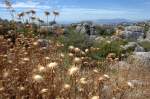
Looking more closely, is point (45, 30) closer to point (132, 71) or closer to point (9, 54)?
point (9, 54)

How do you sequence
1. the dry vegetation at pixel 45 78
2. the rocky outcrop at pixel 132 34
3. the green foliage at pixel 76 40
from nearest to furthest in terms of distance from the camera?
the dry vegetation at pixel 45 78
the green foliage at pixel 76 40
the rocky outcrop at pixel 132 34

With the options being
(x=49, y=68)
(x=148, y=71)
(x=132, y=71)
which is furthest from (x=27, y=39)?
(x=148, y=71)

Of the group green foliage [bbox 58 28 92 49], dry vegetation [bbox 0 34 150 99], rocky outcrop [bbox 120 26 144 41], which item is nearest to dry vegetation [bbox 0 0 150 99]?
dry vegetation [bbox 0 34 150 99]

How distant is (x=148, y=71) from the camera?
10.5m

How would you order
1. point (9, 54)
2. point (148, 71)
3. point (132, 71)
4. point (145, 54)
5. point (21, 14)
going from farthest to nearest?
point (145, 54), point (148, 71), point (132, 71), point (21, 14), point (9, 54)

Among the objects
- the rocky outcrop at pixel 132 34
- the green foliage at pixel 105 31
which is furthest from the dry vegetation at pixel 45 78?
the green foliage at pixel 105 31

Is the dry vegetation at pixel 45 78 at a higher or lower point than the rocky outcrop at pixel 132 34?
higher

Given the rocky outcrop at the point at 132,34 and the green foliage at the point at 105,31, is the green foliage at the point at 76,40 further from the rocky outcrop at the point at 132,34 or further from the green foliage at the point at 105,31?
the green foliage at the point at 105,31

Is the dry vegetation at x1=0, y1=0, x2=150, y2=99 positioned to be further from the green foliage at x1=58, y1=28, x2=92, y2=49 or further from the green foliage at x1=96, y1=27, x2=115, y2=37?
the green foliage at x1=96, y1=27, x2=115, y2=37

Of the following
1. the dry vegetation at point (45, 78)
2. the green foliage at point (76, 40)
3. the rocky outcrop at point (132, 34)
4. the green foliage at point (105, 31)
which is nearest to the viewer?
the dry vegetation at point (45, 78)

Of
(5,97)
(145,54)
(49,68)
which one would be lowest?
(145,54)

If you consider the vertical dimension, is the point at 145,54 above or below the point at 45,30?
below

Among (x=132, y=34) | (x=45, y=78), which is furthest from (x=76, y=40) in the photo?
(x=132, y=34)

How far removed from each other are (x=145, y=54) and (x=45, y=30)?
5568mm
